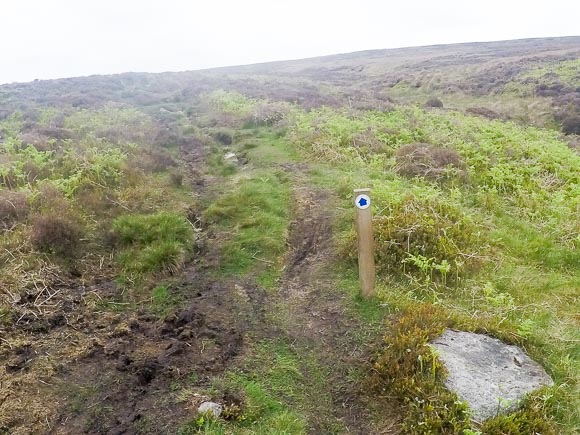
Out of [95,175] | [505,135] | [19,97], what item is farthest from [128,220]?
[19,97]

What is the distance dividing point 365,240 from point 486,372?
197cm

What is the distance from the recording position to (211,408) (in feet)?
14.7

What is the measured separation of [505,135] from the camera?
15852mm

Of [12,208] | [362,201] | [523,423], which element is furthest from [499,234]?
[12,208]

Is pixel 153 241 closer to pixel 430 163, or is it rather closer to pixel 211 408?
pixel 211 408

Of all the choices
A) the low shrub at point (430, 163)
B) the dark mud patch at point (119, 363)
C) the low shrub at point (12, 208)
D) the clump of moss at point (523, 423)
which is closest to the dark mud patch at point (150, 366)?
the dark mud patch at point (119, 363)

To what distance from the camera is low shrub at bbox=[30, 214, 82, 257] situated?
7469 millimetres

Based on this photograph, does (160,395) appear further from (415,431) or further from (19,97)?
(19,97)

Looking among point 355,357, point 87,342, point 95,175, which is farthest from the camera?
point 95,175

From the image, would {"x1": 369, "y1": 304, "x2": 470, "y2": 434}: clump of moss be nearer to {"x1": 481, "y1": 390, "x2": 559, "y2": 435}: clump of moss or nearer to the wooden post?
{"x1": 481, "y1": 390, "x2": 559, "y2": 435}: clump of moss

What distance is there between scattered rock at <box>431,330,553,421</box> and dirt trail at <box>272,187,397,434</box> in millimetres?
765

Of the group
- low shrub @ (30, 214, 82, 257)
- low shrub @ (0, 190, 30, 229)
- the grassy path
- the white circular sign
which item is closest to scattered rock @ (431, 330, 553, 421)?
the grassy path

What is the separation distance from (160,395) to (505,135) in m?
14.6

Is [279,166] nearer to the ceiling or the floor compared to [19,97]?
nearer to the floor
